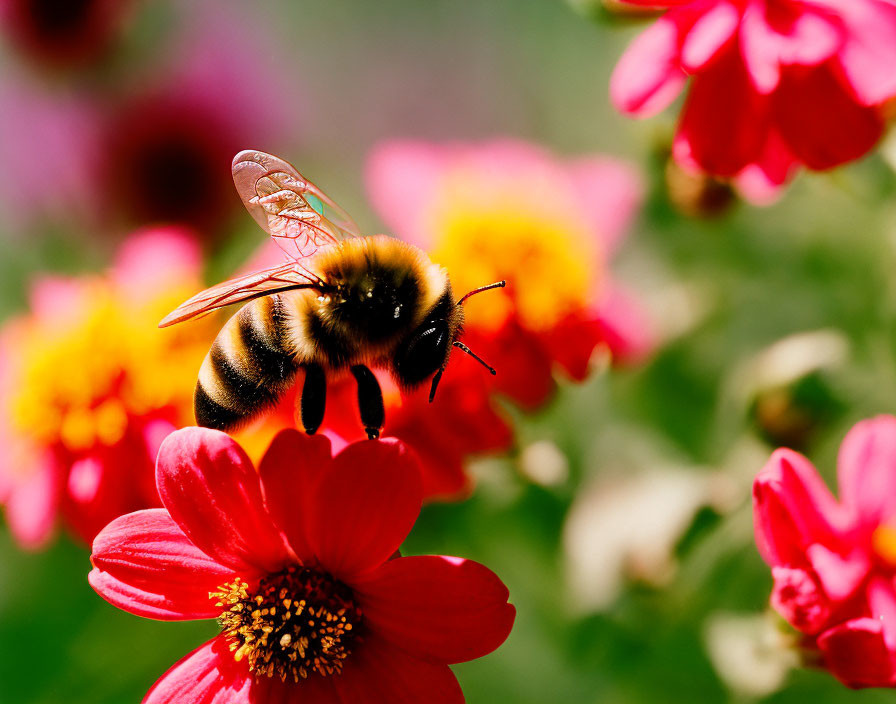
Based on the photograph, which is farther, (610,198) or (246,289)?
(610,198)

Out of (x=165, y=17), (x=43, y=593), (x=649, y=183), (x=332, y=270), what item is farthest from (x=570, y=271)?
(x=165, y=17)

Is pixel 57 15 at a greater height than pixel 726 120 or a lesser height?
greater

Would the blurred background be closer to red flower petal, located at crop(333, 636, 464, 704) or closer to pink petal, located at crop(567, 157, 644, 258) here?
pink petal, located at crop(567, 157, 644, 258)

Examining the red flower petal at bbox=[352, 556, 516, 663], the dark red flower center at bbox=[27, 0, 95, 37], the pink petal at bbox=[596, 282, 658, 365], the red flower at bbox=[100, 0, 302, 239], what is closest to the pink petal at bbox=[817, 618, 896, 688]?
the red flower petal at bbox=[352, 556, 516, 663]

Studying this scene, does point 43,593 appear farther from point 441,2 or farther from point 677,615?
point 441,2

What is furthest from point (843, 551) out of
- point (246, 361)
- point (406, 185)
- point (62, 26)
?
point (62, 26)

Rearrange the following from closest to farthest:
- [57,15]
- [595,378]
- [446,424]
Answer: [446,424], [595,378], [57,15]

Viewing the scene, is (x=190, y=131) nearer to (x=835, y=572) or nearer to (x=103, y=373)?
(x=103, y=373)

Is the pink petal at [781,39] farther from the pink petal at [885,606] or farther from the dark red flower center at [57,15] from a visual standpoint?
the dark red flower center at [57,15]
